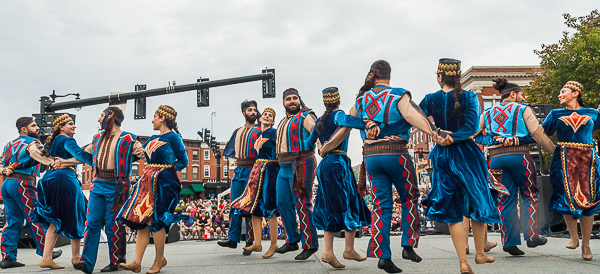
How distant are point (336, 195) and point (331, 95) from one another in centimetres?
106

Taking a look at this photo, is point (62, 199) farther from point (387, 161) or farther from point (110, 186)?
point (387, 161)

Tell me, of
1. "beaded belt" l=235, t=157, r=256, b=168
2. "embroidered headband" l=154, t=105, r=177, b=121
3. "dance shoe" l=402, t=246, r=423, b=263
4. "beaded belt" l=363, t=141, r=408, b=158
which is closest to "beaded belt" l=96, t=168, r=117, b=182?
"embroidered headband" l=154, t=105, r=177, b=121

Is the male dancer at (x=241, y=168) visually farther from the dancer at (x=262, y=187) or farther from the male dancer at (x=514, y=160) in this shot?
the male dancer at (x=514, y=160)

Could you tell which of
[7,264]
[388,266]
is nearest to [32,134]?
[7,264]

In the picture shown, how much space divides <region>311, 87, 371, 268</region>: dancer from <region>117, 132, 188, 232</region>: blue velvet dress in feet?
4.78

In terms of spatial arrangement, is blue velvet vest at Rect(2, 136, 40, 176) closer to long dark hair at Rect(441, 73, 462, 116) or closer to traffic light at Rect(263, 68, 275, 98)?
long dark hair at Rect(441, 73, 462, 116)

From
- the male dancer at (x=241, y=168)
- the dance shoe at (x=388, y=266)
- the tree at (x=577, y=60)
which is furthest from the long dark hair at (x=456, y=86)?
the tree at (x=577, y=60)

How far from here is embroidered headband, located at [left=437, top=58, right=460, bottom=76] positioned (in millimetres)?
4188

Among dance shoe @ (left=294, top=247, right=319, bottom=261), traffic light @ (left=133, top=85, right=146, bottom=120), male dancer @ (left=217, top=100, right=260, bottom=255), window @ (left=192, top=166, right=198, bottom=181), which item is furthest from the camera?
window @ (left=192, top=166, right=198, bottom=181)

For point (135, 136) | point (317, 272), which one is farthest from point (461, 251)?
point (135, 136)

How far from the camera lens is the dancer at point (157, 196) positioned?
4.67 meters

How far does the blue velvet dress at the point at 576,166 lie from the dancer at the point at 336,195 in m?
2.21

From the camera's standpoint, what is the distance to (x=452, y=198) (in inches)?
158

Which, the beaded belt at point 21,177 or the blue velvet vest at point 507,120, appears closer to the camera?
the blue velvet vest at point 507,120
